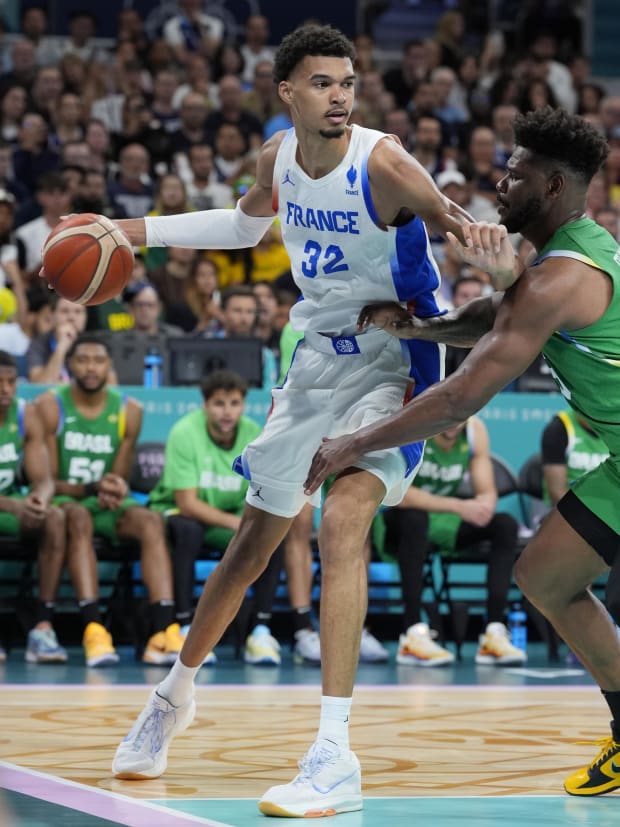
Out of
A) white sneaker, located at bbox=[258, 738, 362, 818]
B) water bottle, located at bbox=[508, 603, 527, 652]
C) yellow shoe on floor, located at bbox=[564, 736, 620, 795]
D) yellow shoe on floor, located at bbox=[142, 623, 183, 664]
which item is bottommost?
water bottle, located at bbox=[508, 603, 527, 652]

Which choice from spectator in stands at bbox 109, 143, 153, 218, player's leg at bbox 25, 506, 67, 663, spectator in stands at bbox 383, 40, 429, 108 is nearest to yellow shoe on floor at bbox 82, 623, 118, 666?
player's leg at bbox 25, 506, 67, 663

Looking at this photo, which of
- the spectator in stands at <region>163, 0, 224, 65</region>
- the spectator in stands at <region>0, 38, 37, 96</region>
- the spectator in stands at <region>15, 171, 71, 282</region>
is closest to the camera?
the spectator in stands at <region>15, 171, 71, 282</region>

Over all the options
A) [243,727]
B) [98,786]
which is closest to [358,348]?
[98,786]

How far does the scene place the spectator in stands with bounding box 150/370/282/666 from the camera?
26.1ft

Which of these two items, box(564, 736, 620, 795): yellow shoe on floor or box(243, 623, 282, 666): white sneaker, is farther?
box(243, 623, 282, 666): white sneaker

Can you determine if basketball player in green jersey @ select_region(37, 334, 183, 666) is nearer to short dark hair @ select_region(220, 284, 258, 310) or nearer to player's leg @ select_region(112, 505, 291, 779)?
short dark hair @ select_region(220, 284, 258, 310)

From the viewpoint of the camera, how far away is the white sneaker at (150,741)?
4234 mm

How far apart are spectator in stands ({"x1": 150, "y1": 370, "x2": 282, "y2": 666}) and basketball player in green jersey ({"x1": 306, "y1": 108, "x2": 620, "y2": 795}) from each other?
389cm

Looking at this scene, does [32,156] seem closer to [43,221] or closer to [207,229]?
[43,221]

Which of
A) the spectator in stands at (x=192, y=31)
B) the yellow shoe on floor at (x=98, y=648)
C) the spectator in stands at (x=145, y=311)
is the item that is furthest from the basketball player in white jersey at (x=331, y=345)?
the spectator in stands at (x=192, y=31)

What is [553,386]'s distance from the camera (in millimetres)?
9359

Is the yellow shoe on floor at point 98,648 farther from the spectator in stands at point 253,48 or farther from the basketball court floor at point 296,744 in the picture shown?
the spectator in stands at point 253,48

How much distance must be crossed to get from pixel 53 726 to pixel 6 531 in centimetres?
278

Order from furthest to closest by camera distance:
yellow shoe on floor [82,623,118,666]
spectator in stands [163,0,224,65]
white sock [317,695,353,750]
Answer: spectator in stands [163,0,224,65] < yellow shoe on floor [82,623,118,666] < white sock [317,695,353,750]
